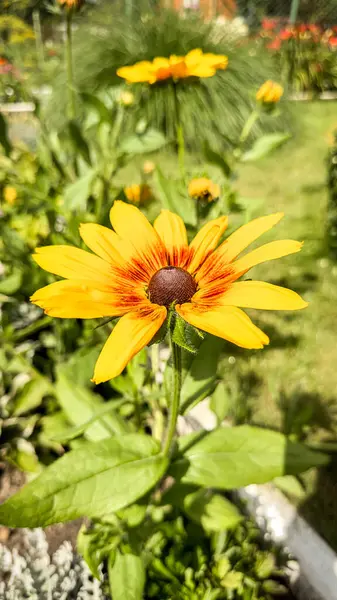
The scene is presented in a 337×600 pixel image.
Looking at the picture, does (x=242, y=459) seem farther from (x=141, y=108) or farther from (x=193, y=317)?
(x=141, y=108)

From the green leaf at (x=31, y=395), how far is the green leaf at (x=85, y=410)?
0.18m

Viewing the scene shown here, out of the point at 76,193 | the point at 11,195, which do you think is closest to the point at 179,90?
the point at 11,195

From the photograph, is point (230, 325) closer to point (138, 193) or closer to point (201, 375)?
point (201, 375)

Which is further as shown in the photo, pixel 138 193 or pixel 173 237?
pixel 138 193

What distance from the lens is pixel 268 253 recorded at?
0.68 metres

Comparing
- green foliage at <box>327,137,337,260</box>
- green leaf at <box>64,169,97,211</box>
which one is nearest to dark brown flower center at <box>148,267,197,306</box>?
green leaf at <box>64,169,97,211</box>

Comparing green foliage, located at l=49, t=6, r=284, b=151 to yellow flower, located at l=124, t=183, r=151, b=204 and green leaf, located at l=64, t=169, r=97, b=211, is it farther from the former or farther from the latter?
green leaf, located at l=64, t=169, r=97, b=211

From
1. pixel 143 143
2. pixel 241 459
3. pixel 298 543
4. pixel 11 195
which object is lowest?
pixel 298 543

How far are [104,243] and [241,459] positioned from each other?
488 mm

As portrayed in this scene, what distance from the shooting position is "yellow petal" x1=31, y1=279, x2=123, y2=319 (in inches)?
24.5

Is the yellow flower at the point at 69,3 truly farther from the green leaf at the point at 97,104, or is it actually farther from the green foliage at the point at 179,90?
the green foliage at the point at 179,90

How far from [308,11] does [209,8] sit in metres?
1.72

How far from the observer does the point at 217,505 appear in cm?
114

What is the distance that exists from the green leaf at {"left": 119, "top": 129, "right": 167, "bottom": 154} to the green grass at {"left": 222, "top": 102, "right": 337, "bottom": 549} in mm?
796
